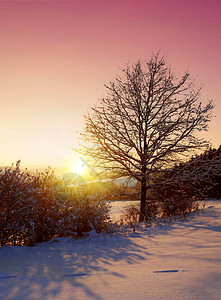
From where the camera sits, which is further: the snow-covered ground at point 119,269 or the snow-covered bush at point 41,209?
the snow-covered bush at point 41,209

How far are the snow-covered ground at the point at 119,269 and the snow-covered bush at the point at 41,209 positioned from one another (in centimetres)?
71

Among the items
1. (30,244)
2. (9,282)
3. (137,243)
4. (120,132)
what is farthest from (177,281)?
(120,132)

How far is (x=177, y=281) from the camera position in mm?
Answer: 2383

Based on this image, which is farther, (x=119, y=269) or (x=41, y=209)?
(x=41, y=209)

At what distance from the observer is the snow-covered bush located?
5.04 metres

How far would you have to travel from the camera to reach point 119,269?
3.15 metres

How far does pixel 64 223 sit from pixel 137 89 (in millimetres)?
5664

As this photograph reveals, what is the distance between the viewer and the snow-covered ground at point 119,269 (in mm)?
2223

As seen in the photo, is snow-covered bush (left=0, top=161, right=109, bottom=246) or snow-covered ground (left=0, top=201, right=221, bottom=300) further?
snow-covered bush (left=0, top=161, right=109, bottom=246)

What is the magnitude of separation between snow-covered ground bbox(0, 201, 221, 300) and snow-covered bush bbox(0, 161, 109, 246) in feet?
2.33

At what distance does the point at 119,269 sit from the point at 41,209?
3.22m

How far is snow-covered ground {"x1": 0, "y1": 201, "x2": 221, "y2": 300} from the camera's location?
2.22 m

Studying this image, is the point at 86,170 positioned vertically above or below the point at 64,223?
above

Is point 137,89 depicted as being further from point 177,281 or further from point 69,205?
point 177,281
